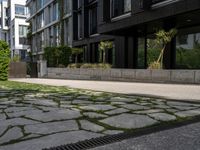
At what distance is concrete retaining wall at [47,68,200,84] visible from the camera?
12.1m

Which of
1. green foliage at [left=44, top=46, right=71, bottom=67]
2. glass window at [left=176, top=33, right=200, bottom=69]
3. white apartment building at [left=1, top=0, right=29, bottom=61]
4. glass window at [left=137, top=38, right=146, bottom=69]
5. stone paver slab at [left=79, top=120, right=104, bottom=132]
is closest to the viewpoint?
stone paver slab at [left=79, top=120, right=104, bottom=132]

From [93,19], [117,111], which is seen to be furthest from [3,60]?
[117,111]

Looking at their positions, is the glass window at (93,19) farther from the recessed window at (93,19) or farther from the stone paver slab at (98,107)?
the stone paver slab at (98,107)

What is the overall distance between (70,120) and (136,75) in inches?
397

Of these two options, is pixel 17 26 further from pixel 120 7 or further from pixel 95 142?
pixel 95 142

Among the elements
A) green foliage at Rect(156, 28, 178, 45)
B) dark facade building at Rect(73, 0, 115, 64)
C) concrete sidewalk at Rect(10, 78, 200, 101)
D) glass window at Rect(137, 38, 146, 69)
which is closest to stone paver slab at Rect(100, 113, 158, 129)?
concrete sidewalk at Rect(10, 78, 200, 101)

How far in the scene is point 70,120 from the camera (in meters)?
4.89

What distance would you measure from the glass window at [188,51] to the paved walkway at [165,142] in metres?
12.2

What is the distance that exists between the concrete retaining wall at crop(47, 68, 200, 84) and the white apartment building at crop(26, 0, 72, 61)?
9.62 meters

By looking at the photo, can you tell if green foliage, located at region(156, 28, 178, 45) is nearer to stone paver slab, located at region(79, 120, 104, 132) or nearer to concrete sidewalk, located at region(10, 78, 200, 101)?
A: concrete sidewalk, located at region(10, 78, 200, 101)

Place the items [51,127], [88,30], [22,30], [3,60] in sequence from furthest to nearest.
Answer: [22,30] → [88,30] → [3,60] → [51,127]

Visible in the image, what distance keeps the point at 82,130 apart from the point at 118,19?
45.5 ft

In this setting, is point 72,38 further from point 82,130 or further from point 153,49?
point 82,130

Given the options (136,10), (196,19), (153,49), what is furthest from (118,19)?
(196,19)
